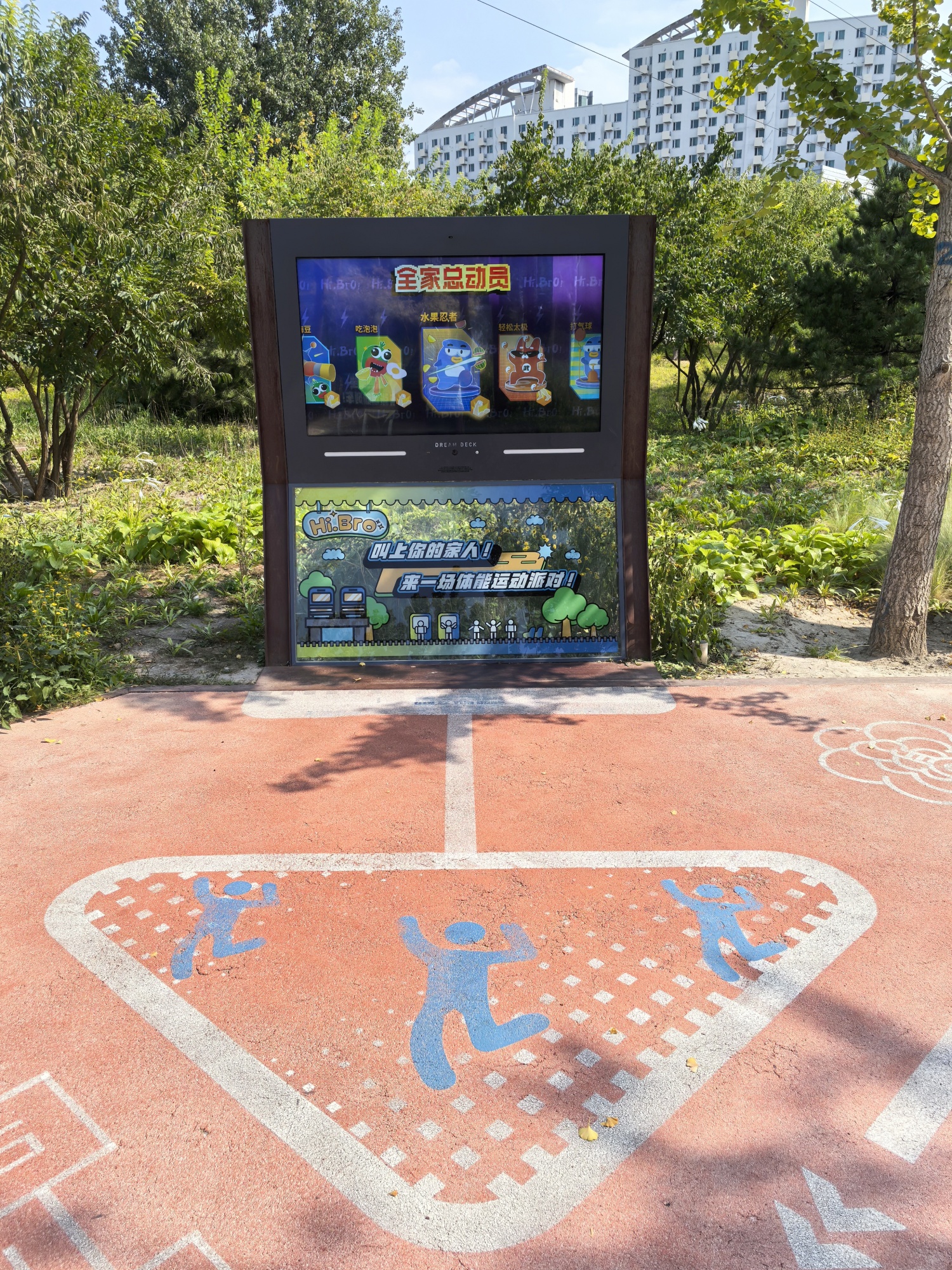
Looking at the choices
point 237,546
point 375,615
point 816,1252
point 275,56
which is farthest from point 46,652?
point 275,56

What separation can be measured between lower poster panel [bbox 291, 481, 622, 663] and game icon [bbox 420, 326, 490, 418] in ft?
1.87

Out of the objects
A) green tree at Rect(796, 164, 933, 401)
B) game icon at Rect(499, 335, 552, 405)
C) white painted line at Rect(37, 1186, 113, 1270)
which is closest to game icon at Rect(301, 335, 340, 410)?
game icon at Rect(499, 335, 552, 405)

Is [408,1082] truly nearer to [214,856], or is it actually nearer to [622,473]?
[214,856]

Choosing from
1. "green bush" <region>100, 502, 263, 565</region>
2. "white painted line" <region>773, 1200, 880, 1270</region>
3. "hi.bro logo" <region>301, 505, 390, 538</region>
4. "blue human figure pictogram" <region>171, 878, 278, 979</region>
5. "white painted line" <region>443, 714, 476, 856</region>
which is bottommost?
"white painted line" <region>773, 1200, 880, 1270</region>

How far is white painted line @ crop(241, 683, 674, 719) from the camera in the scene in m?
5.56

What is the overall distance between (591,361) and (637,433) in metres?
0.60

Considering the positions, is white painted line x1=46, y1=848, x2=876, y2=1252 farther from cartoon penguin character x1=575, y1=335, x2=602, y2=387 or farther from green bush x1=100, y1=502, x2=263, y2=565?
green bush x1=100, y1=502, x2=263, y2=565

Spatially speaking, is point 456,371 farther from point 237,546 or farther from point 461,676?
point 237,546

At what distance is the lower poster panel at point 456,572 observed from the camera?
619 cm

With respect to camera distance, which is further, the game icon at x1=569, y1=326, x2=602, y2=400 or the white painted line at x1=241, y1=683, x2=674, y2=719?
the game icon at x1=569, y1=326, x2=602, y2=400

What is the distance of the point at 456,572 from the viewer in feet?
20.6

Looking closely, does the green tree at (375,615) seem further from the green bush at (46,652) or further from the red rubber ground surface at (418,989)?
the green bush at (46,652)

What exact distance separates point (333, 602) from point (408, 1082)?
408 centimetres

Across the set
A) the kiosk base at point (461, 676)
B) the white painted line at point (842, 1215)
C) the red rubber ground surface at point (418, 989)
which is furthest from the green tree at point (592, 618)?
the white painted line at point (842, 1215)
